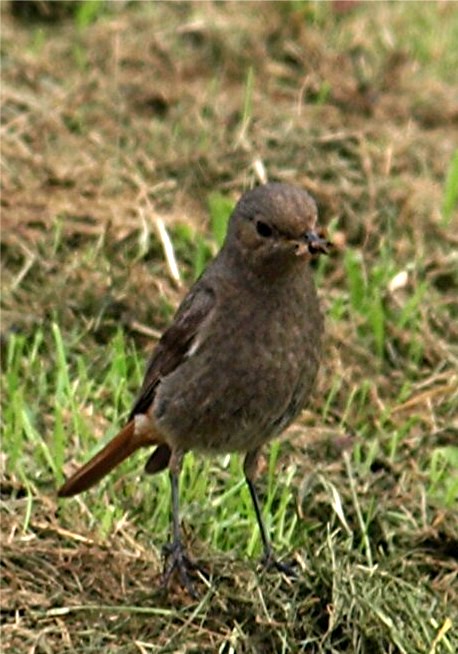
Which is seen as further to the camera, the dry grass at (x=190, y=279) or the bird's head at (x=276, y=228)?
the dry grass at (x=190, y=279)

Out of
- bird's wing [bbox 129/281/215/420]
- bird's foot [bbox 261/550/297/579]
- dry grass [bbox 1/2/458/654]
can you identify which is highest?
bird's wing [bbox 129/281/215/420]

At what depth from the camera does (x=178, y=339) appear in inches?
204

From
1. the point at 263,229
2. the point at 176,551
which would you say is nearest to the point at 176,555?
the point at 176,551

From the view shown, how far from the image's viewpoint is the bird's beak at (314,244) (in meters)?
4.72

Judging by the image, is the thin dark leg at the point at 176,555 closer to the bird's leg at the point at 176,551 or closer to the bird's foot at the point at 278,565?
the bird's leg at the point at 176,551

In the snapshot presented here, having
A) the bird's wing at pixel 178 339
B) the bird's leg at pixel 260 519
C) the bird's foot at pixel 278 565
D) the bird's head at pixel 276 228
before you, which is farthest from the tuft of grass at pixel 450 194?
the bird's foot at pixel 278 565

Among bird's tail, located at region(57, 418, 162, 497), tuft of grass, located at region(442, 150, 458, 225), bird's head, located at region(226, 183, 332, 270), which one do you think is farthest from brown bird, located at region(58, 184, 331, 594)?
tuft of grass, located at region(442, 150, 458, 225)

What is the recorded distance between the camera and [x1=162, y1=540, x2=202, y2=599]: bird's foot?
197 inches

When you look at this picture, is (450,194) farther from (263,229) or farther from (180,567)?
(180,567)

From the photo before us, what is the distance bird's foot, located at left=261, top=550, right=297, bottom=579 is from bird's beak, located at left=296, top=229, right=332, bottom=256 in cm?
85

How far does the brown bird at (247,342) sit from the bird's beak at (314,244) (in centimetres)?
3

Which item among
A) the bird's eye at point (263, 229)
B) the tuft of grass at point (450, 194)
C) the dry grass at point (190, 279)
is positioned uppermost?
the bird's eye at point (263, 229)

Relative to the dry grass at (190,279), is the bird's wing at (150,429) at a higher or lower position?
higher

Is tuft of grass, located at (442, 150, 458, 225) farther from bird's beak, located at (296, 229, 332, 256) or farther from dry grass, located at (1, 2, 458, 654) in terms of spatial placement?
bird's beak, located at (296, 229, 332, 256)
